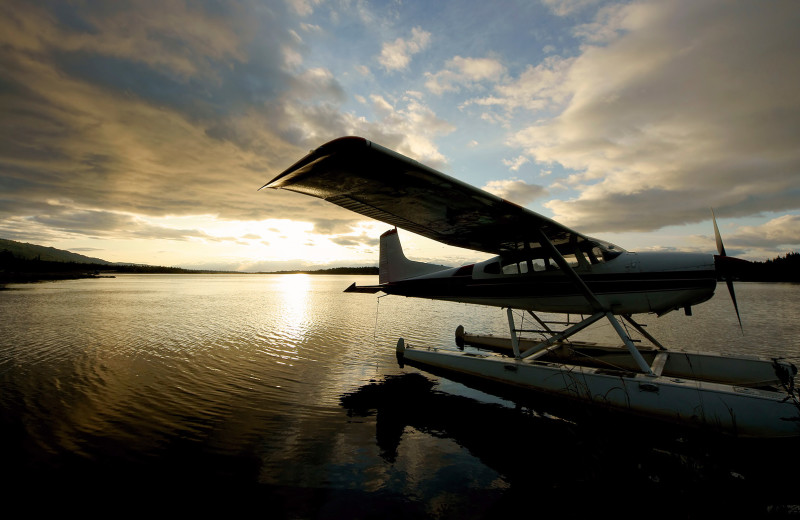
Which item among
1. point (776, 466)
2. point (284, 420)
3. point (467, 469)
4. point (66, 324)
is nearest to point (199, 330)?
point (66, 324)

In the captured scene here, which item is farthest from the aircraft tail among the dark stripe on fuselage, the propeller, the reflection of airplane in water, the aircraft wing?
the propeller

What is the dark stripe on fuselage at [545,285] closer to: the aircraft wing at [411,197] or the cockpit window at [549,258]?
the cockpit window at [549,258]

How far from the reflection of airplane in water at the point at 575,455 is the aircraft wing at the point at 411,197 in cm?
304

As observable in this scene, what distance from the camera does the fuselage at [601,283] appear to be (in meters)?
5.48

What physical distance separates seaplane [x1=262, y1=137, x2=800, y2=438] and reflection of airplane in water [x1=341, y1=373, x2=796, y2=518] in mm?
389

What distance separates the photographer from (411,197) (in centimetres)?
511

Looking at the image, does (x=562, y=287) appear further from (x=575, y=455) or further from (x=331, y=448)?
(x=331, y=448)

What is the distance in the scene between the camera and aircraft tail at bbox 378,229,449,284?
9.30 meters

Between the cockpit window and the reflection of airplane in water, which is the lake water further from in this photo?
the cockpit window

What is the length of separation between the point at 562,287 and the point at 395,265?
4.55 metres

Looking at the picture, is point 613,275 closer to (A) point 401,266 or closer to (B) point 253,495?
(A) point 401,266

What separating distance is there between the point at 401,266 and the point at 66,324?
14.8 metres

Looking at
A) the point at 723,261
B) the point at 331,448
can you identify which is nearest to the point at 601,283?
the point at 723,261

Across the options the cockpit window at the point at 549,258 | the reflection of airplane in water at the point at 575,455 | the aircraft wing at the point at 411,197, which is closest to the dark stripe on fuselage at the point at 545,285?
the cockpit window at the point at 549,258
